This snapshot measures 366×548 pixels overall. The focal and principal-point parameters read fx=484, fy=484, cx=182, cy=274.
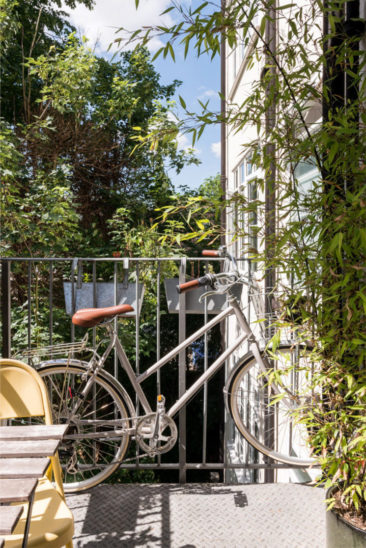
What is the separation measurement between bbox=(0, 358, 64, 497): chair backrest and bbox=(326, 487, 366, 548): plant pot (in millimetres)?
1094

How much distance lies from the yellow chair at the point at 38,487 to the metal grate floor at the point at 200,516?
57cm

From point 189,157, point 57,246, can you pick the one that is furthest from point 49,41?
point 57,246

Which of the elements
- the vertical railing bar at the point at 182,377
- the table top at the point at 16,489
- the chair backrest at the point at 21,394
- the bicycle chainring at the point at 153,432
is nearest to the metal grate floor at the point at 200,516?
the vertical railing bar at the point at 182,377

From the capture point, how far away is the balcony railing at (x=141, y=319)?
9.03 feet

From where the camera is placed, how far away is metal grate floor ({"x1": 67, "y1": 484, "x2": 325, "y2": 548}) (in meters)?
2.18

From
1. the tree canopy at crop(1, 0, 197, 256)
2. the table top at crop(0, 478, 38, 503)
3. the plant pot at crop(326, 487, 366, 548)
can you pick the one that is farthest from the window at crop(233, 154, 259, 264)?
the tree canopy at crop(1, 0, 197, 256)

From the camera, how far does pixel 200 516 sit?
2375mm

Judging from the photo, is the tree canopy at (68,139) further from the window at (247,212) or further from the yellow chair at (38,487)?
the yellow chair at (38,487)

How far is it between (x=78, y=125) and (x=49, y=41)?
262cm

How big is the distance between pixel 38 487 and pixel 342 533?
1132mm

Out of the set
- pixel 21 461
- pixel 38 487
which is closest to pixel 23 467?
pixel 21 461

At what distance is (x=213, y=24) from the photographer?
5.80 ft

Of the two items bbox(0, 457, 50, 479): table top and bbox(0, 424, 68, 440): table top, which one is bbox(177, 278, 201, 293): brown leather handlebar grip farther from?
bbox(0, 457, 50, 479): table top

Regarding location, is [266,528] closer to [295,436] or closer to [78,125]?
[295,436]
